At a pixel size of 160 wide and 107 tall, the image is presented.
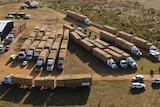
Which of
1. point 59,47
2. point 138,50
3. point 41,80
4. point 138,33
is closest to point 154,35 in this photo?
point 138,33

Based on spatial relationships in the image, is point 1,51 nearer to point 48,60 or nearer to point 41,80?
point 48,60

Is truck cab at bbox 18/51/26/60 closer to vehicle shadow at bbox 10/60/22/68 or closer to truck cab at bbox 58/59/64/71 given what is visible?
vehicle shadow at bbox 10/60/22/68

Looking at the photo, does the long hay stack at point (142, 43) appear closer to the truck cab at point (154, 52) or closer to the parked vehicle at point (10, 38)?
the truck cab at point (154, 52)

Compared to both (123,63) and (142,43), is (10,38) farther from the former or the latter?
(142,43)

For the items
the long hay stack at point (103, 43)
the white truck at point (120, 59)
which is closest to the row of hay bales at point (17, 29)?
the long hay stack at point (103, 43)

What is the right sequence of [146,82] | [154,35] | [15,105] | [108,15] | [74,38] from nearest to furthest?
[15,105], [146,82], [74,38], [154,35], [108,15]

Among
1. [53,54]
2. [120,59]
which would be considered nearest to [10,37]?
[53,54]

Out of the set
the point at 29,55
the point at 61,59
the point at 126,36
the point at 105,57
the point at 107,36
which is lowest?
the point at 29,55
